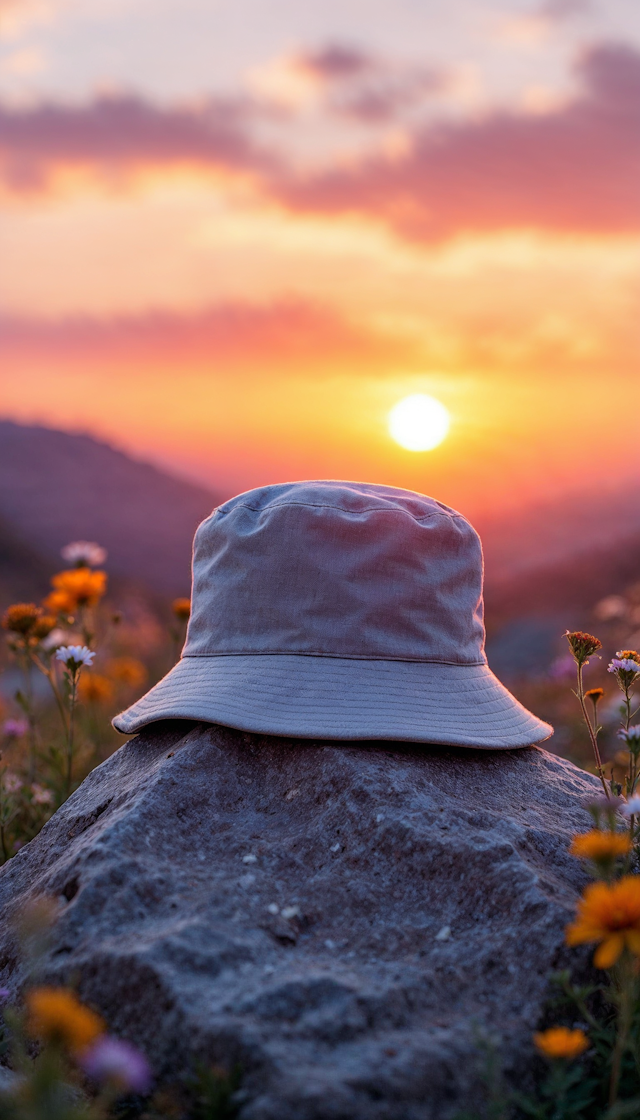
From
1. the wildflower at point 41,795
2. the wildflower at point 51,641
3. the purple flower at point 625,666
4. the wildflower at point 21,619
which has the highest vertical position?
the wildflower at point 21,619

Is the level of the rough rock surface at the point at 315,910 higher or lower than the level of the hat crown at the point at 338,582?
lower

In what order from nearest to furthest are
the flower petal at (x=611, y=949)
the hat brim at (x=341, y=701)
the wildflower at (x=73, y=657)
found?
the flower petal at (x=611, y=949)
the hat brim at (x=341, y=701)
the wildflower at (x=73, y=657)

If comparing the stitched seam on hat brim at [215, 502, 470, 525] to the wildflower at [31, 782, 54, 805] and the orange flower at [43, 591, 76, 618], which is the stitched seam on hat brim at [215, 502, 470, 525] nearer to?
the wildflower at [31, 782, 54, 805]

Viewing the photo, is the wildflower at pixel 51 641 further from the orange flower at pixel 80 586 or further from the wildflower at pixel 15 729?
the wildflower at pixel 15 729

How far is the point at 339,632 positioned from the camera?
7.25ft

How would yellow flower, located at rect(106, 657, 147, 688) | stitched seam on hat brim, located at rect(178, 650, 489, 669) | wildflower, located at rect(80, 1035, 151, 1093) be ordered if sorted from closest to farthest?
wildflower, located at rect(80, 1035, 151, 1093), stitched seam on hat brim, located at rect(178, 650, 489, 669), yellow flower, located at rect(106, 657, 147, 688)

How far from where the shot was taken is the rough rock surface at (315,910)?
1.48 meters

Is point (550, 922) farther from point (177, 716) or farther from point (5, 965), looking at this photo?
point (5, 965)

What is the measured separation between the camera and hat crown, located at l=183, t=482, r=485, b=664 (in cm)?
223

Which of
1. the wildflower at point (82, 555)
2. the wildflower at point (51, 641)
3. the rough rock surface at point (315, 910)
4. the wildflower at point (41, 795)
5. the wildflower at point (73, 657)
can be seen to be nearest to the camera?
the rough rock surface at point (315, 910)

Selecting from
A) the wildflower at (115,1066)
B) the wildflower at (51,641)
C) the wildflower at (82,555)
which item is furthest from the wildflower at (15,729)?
the wildflower at (115,1066)

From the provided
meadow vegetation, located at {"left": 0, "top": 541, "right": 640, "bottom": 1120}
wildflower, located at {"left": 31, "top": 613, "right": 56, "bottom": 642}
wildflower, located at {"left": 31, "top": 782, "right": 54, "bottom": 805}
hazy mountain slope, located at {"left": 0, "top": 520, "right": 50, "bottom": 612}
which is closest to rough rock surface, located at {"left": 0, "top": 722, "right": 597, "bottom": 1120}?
meadow vegetation, located at {"left": 0, "top": 541, "right": 640, "bottom": 1120}

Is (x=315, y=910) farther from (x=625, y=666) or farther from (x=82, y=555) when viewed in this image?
(x=82, y=555)

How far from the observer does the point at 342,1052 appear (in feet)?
4.84
